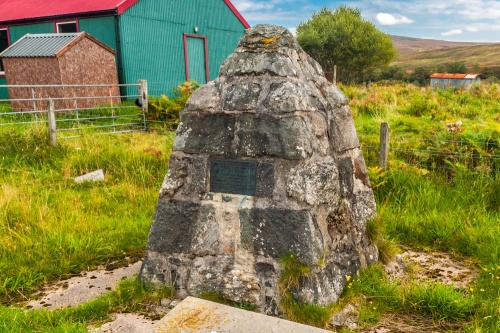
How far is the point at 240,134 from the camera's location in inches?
136

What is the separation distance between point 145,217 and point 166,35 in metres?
Result: 12.7

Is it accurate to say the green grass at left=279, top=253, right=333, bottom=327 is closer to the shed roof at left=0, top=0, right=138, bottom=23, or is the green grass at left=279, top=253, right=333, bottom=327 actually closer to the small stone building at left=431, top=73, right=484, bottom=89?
the shed roof at left=0, top=0, right=138, bottom=23

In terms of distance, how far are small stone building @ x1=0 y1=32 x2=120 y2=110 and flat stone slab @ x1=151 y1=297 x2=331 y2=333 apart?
396 inches

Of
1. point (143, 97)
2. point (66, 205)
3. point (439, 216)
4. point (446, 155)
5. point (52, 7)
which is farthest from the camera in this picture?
point (52, 7)

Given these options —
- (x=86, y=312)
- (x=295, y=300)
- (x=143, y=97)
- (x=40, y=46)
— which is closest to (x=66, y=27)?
(x=40, y=46)

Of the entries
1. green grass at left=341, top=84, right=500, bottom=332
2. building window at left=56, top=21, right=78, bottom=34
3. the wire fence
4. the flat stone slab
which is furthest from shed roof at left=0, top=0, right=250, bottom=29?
the flat stone slab

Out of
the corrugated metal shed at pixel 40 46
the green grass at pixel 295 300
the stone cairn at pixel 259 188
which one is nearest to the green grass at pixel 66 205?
the stone cairn at pixel 259 188

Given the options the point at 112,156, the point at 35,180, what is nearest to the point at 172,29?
the point at 112,156

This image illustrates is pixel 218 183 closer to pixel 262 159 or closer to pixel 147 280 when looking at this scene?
pixel 262 159

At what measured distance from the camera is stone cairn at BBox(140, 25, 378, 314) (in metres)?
3.31

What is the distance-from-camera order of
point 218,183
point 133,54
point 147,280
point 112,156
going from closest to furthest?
point 218,183, point 147,280, point 112,156, point 133,54

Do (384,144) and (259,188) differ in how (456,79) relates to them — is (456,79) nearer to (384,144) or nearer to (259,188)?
(384,144)

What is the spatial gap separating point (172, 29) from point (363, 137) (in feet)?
36.3

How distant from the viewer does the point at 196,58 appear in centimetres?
1803
